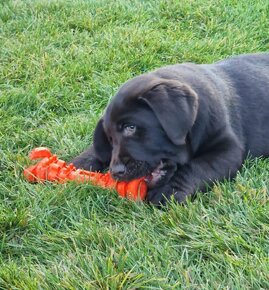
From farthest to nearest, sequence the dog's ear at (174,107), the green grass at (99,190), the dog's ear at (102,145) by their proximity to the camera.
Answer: the dog's ear at (102,145) → the dog's ear at (174,107) → the green grass at (99,190)

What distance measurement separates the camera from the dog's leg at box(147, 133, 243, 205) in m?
3.58

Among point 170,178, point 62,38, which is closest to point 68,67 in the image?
point 62,38

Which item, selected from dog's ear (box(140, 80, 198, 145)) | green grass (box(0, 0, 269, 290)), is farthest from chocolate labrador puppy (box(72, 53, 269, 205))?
green grass (box(0, 0, 269, 290))

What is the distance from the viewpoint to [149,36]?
19.5 feet

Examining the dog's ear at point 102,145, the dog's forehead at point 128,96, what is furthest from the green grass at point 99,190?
the dog's forehead at point 128,96

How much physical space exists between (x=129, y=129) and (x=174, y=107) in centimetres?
33

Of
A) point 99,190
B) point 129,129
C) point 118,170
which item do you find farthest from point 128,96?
point 99,190

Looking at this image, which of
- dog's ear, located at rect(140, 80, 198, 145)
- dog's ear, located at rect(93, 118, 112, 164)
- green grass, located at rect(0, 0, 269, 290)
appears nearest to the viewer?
green grass, located at rect(0, 0, 269, 290)

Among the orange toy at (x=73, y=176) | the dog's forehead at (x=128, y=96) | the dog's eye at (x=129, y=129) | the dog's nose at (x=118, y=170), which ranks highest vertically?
the dog's forehead at (x=128, y=96)

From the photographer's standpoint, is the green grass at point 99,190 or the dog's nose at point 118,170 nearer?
the green grass at point 99,190

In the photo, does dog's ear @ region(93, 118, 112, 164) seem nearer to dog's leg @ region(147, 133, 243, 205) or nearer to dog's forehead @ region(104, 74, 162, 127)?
dog's forehead @ region(104, 74, 162, 127)

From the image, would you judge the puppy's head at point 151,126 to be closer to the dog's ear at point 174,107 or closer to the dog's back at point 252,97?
the dog's ear at point 174,107

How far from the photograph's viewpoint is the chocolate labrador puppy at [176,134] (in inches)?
141

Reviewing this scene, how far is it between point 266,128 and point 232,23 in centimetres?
244
